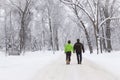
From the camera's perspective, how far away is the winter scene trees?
35.8 metres

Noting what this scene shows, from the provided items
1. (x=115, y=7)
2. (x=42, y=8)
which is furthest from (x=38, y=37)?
(x=115, y=7)

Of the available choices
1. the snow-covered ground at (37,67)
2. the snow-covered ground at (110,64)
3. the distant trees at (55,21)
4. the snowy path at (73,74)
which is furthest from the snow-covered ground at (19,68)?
the distant trees at (55,21)

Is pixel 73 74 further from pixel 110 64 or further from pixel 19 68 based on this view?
pixel 110 64

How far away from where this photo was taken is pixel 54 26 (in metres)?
77.3

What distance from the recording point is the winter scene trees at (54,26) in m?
35.8

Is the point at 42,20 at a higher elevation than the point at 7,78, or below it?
higher

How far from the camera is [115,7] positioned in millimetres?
44125

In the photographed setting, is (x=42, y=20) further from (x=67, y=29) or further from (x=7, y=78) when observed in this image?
(x=7, y=78)

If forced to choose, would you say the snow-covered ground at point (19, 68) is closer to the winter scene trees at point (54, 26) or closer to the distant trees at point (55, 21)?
the winter scene trees at point (54, 26)

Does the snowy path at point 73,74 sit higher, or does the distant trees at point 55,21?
the distant trees at point 55,21

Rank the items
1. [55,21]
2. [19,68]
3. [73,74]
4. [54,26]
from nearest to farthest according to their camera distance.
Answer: [73,74] → [19,68] → [55,21] → [54,26]

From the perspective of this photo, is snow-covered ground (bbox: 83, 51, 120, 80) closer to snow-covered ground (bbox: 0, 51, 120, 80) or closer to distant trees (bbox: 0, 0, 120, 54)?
snow-covered ground (bbox: 0, 51, 120, 80)

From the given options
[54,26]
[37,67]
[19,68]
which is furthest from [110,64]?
[54,26]

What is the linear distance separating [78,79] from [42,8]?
52.4 m
